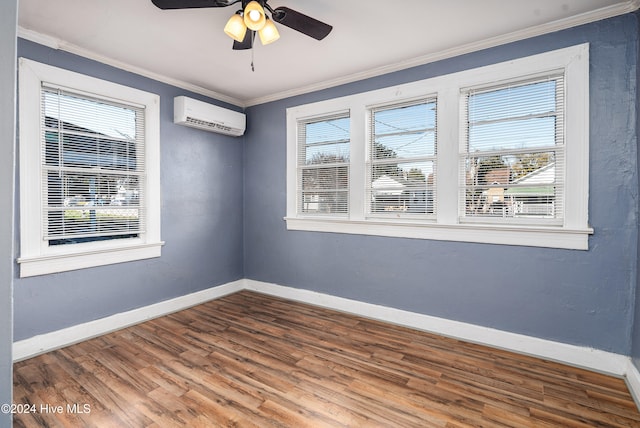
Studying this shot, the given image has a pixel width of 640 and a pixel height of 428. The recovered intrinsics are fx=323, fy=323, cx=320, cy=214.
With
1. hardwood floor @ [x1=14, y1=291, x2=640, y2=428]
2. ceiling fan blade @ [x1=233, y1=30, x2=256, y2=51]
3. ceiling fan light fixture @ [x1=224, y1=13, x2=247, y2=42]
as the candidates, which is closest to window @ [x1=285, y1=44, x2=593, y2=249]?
hardwood floor @ [x1=14, y1=291, x2=640, y2=428]

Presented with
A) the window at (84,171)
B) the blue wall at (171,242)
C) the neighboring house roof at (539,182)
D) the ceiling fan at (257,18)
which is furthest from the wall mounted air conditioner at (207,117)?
the neighboring house roof at (539,182)

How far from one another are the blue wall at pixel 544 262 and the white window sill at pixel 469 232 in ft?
0.21

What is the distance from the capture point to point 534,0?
2.22m

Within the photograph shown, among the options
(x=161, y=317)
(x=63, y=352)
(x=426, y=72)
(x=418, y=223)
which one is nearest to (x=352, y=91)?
(x=426, y=72)

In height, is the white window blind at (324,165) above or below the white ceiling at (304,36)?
below

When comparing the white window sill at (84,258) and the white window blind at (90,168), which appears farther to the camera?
the white window blind at (90,168)

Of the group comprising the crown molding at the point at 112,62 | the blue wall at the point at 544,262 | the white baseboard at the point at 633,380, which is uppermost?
the crown molding at the point at 112,62

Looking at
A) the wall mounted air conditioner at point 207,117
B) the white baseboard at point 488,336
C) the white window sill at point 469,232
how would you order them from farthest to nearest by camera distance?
the wall mounted air conditioner at point 207,117 < the white window sill at point 469,232 < the white baseboard at point 488,336

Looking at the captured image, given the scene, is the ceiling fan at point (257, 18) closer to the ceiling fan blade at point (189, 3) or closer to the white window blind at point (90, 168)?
the ceiling fan blade at point (189, 3)

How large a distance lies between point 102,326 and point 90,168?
151 centimetres

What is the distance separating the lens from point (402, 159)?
3314 millimetres

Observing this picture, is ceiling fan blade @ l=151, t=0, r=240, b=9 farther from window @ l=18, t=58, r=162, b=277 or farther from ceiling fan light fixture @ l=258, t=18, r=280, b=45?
window @ l=18, t=58, r=162, b=277

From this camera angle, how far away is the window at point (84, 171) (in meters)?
2.66

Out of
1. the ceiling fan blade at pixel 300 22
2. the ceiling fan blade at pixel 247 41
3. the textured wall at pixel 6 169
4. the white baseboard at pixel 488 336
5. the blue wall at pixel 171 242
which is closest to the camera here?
the textured wall at pixel 6 169
